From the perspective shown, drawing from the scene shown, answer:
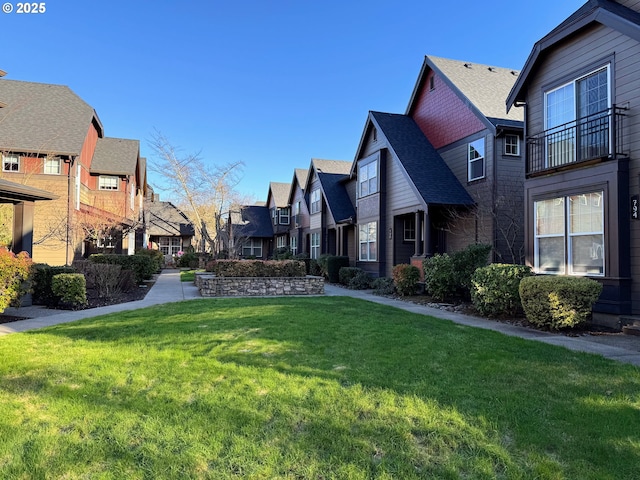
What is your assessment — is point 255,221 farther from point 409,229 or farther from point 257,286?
point 257,286

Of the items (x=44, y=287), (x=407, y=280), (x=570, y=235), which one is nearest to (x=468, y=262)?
(x=407, y=280)

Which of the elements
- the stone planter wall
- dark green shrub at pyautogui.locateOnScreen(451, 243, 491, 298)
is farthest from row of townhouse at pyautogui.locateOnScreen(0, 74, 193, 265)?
dark green shrub at pyautogui.locateOnScreen(451, 243, 491, 298)

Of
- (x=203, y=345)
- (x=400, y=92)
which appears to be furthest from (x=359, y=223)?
(x=203, y=345)

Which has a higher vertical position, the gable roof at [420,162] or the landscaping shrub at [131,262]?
the gable roof at [420,162]

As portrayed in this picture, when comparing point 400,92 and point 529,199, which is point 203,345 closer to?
point 529,199

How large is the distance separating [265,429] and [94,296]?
38.1ft

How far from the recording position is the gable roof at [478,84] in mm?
14906

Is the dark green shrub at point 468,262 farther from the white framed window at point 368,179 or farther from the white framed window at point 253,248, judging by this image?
the white framed window at point 253,248

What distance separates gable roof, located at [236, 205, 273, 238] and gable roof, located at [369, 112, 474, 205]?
830 inches

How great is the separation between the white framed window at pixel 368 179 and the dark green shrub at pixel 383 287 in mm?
4490

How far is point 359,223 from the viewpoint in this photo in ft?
→ 69.6

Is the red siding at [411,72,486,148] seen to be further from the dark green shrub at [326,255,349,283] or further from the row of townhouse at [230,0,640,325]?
the dark green shrub at [326,255,349,283]

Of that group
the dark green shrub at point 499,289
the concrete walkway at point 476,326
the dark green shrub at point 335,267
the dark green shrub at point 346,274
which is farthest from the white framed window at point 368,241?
the dark green shrub at point 499,289

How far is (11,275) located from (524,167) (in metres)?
12.5
